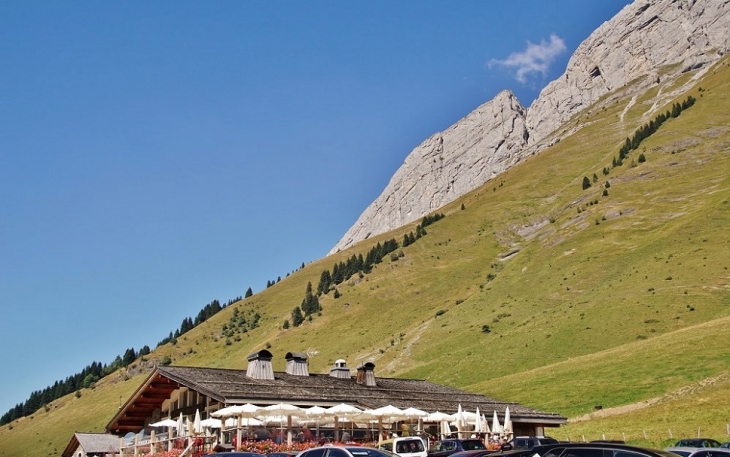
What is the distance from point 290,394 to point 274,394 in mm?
1366

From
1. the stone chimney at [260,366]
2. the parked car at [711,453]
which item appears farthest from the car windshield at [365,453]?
the stone chimney at [260,366]

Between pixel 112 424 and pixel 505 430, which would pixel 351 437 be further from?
pixel 112 424

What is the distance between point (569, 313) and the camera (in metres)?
105

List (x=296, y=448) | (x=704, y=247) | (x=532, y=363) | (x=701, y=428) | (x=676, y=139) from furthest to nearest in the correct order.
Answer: (x=676, y=139) → (x=704, y=247) → (x=532, y=363) → (x=701, y=428) → (x=296, y=448)

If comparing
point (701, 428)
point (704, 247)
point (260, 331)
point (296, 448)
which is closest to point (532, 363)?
point (704, 247)

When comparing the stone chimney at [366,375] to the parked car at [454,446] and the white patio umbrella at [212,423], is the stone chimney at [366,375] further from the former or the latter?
the parked car at [454,446]

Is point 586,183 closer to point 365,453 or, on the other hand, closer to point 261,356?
point 261,356

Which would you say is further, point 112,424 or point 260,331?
point 260,331

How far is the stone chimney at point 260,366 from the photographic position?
5153cm

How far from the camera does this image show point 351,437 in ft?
147

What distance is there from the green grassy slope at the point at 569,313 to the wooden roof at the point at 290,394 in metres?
8.40

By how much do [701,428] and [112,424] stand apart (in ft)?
138

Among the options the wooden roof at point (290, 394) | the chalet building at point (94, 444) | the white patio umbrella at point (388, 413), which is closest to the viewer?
the white patio umbrella at point (388, 413)

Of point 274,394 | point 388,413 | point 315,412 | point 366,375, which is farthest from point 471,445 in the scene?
point 366,375
